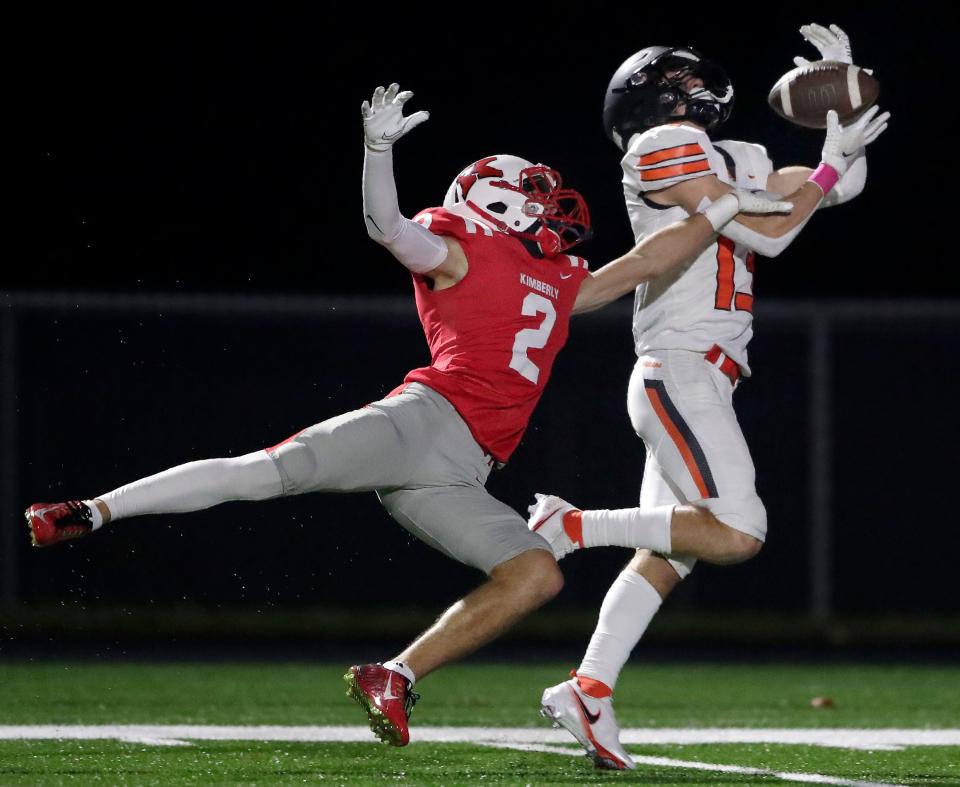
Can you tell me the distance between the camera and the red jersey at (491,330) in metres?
4.00

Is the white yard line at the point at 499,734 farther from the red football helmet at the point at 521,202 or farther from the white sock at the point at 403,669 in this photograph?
the red football helmet at the point at 521,202

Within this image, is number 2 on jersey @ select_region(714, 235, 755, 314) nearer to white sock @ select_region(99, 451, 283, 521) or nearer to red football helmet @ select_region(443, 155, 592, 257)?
red football helmet @ select_region(443, 155, 592, 257)

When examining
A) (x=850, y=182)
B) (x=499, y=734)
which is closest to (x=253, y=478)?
(x=499, y=734)

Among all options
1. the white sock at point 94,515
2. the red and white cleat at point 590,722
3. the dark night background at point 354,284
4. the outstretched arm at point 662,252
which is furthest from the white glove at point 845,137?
the dark night background at point 354,284

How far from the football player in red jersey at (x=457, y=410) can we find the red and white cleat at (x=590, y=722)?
0.28 metres

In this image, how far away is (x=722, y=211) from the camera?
4.17m

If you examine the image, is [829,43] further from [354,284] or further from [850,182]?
[354,284]

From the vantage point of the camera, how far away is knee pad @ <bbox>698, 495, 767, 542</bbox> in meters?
4.14

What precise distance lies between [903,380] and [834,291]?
5.24 feet

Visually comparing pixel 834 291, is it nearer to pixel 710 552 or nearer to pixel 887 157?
pixel 887 157

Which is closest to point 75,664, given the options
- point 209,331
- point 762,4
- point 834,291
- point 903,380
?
point 209,331

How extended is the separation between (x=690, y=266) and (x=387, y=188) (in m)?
1.01

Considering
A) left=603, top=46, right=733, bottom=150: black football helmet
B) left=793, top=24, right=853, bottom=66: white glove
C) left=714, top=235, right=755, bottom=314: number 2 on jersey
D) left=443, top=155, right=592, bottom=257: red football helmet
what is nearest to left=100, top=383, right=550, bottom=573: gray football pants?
left=443, top=155, right=592, bottom=257: red football helmet

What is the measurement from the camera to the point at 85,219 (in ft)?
34.4
